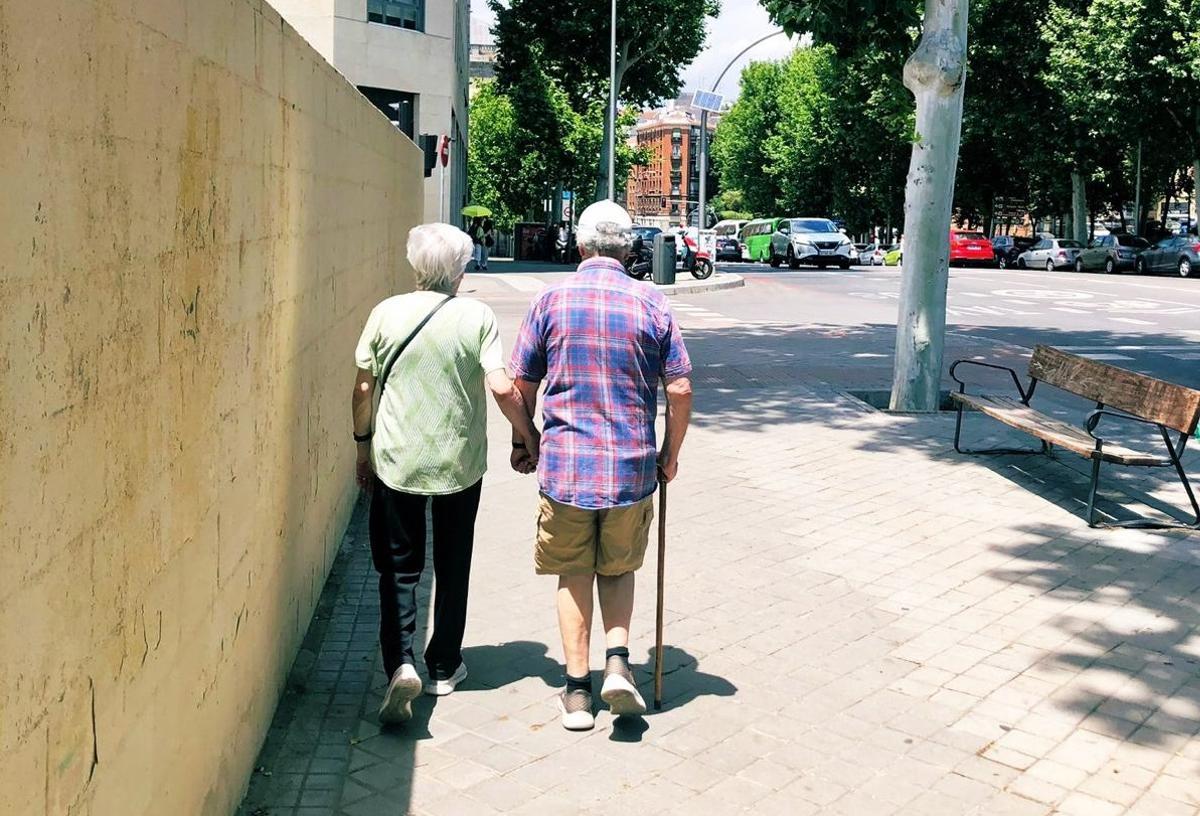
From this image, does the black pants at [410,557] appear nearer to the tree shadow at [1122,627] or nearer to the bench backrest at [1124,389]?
the tree shadow at [1122,627]

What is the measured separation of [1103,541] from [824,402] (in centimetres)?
509

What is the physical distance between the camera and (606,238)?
4562mm

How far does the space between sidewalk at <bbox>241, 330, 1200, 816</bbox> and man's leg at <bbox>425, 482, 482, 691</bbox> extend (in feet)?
0.58

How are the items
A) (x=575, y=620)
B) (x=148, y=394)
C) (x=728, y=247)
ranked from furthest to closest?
(x=728, y=247) → (x=575, y=620) → (x=148, y=394)

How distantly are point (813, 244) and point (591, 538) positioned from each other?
40.2m

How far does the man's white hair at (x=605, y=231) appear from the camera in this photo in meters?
4.55

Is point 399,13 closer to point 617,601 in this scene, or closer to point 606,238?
point 606,238

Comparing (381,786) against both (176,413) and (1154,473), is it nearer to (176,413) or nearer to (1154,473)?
(176,413)

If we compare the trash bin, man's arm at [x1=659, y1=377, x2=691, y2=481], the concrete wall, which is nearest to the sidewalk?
the concrete wall

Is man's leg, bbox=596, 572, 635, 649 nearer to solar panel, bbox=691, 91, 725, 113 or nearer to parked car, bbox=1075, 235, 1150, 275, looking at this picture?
solar panel, bbox=691, 91, 725, 113

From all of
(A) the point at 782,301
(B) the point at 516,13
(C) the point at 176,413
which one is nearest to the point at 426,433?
(C) the point at 176,413

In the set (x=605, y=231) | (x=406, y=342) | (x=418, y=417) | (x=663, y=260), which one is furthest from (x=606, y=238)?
(x=663, y=260)

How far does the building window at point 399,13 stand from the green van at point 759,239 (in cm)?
1774

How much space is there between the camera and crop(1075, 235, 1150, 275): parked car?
147 feet
